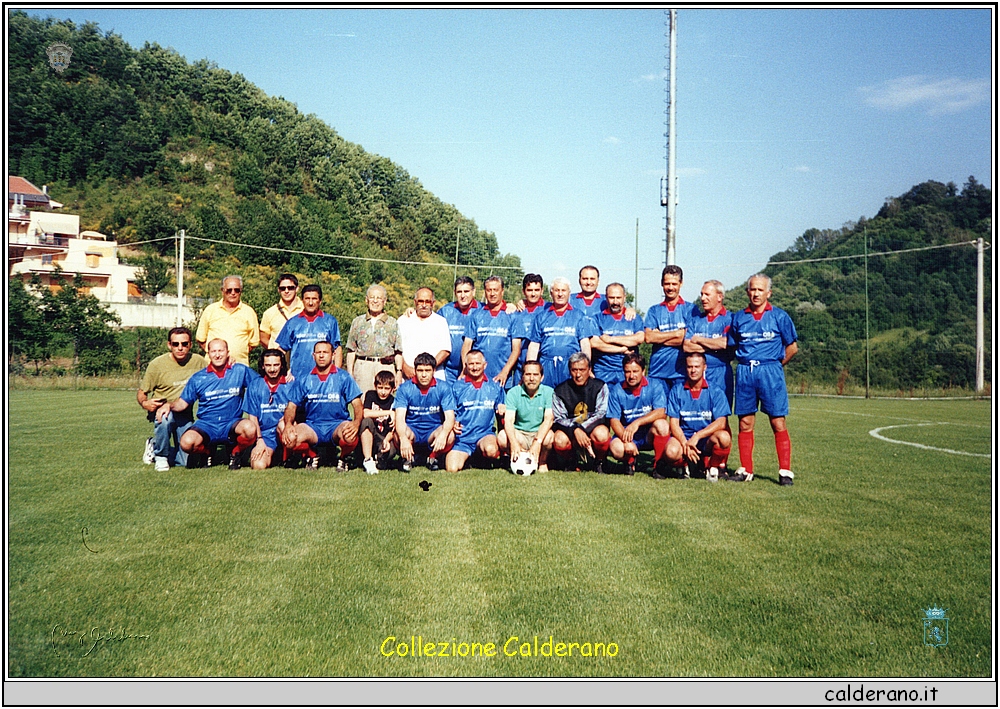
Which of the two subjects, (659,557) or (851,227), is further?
(851,227)

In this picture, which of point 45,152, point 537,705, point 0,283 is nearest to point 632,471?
point 537,705

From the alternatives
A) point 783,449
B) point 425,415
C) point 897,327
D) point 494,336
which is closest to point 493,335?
point 494,336

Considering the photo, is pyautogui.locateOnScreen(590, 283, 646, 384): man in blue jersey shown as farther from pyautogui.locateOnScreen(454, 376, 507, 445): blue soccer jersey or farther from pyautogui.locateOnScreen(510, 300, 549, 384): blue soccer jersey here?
pyautogui.locateOnScreen(454, 376, 507, 445): blue soccer jersey

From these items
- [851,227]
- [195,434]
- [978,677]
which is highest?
[851,227]

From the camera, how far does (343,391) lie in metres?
6.77

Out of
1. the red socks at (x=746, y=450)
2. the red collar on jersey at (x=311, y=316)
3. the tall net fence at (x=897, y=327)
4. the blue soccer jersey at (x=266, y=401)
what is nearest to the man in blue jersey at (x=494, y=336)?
the red collar on jersey at (x=311, y=316)

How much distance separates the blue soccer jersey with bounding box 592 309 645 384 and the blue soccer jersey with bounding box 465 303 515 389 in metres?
0.89

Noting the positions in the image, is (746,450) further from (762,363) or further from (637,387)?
(637,387)

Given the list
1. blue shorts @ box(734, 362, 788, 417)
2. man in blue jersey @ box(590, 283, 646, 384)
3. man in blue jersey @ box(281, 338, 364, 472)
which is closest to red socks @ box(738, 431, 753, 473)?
blue shorts @ box(734, 362, 788, 417)

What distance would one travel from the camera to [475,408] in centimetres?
672

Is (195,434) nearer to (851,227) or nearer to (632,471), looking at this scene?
(632,471)

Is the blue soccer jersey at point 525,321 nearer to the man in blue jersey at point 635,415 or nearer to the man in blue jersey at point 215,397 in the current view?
the man in blue jersey at point 635,415

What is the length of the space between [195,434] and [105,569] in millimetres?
3068

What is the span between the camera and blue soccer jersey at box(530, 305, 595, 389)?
7.07 metres
